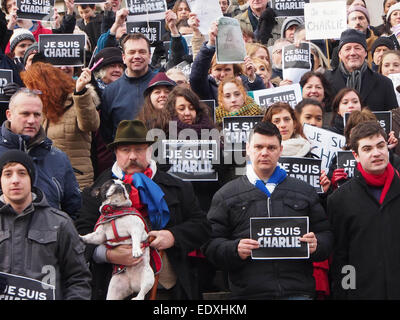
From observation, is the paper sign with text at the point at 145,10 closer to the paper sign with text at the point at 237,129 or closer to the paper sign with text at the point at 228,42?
the paper sign with text at the point at 228,42

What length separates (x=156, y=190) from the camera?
7.73 metres

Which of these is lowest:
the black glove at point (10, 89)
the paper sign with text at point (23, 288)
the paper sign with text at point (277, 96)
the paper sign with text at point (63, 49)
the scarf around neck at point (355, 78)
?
the paper sign with text at point (23, 288)

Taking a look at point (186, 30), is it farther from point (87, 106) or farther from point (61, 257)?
point (61, 257)

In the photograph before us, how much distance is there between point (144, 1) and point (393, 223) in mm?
5374

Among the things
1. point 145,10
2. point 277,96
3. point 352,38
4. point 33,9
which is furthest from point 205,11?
point 33,9

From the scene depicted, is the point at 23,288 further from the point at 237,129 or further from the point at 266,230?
the point at 237,129

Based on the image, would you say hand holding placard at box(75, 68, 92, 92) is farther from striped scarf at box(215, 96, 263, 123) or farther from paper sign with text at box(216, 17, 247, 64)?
paper sign with text at box(216, 17, 247, 64)

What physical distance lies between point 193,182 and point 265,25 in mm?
5259

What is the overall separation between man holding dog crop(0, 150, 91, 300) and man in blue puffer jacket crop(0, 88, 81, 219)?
876mm

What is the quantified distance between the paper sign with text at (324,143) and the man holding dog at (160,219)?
66.4 inches

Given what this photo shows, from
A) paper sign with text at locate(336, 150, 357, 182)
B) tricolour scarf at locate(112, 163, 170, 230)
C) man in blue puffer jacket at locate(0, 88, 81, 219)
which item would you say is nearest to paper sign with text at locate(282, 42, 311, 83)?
paper sign with text at locate(336, 150, 357, 182)

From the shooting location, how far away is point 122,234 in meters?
7.48

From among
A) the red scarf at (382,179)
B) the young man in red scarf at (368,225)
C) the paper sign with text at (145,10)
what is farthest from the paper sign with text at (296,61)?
the red scarf at (382,179)

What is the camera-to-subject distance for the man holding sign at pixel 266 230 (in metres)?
7.58
